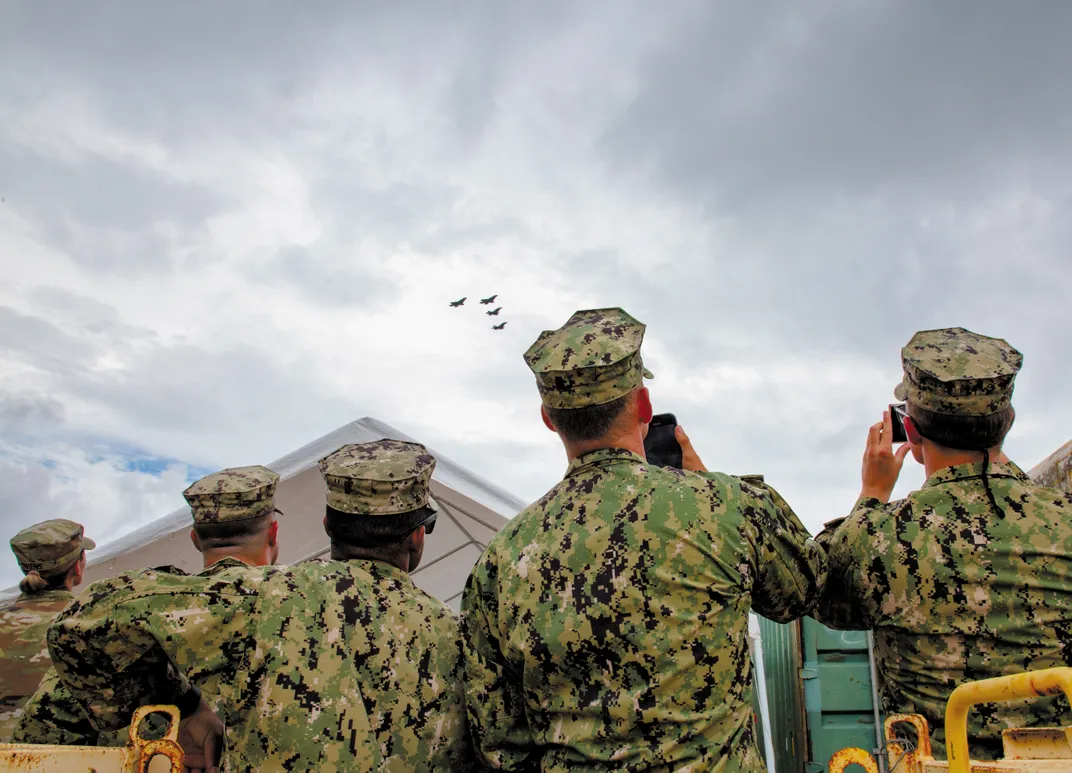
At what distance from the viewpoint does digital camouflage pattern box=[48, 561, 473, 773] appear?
8.23 ft

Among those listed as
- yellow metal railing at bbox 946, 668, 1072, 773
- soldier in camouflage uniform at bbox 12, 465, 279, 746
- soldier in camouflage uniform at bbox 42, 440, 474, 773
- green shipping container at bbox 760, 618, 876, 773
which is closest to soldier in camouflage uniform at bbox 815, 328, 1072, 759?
yellow metal railing at bbox 946, 668, 1072, 773

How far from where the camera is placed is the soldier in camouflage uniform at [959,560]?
248 centimetres

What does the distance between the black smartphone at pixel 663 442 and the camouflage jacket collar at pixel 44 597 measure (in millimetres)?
3310

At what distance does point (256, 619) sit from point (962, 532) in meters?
2.12

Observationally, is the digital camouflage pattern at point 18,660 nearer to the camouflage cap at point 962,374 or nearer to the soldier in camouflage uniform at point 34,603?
the soldier in camouflage uniform at point 34,603

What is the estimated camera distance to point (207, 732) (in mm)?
2809

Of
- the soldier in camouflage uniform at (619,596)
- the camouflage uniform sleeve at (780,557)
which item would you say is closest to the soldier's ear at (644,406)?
the soldier in camouflage uniform at (619,596)

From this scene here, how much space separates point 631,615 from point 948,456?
4.01 feet

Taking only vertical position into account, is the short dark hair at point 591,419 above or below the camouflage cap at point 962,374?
below

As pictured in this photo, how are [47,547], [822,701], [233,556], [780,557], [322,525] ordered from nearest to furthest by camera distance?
[780,557], [233,556], [47,547], [822,701], [322,525]

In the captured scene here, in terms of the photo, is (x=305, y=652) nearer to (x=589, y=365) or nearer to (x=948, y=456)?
(x=589, y=365)

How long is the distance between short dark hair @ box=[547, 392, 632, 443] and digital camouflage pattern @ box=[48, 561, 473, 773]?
85 centimetres

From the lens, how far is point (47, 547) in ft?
15.1

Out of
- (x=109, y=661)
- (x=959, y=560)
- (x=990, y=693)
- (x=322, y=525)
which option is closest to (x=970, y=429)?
(x=959, y=560)
